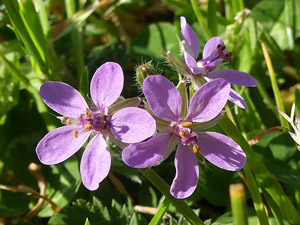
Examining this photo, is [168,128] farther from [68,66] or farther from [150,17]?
[150,17]

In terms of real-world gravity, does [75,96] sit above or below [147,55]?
above

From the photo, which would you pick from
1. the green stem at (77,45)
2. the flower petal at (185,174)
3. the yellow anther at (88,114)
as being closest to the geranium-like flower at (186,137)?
the flower petal at (185,174)

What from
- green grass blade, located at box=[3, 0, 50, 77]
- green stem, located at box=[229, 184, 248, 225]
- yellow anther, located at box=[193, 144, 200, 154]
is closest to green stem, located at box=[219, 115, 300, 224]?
yellow anther, located at box=[193, 144, 200, 154]

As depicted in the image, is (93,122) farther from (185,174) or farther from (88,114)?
(185,174)

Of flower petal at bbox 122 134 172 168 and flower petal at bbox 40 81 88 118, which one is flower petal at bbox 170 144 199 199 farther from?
flower petal at bbox 40 81 88 118

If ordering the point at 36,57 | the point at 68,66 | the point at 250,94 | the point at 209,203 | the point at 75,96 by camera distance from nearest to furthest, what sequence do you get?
1. the point at 75,96
2. the point at 36,57
3. the point at 209,203
4. the point at 250,94
5. the point at 68,66

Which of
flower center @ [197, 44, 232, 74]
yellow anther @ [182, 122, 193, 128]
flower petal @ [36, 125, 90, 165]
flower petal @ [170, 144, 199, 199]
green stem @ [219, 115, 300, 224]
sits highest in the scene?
flower petal @ [36, 125, 90, 165]

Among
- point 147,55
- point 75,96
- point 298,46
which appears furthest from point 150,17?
point 75,96
